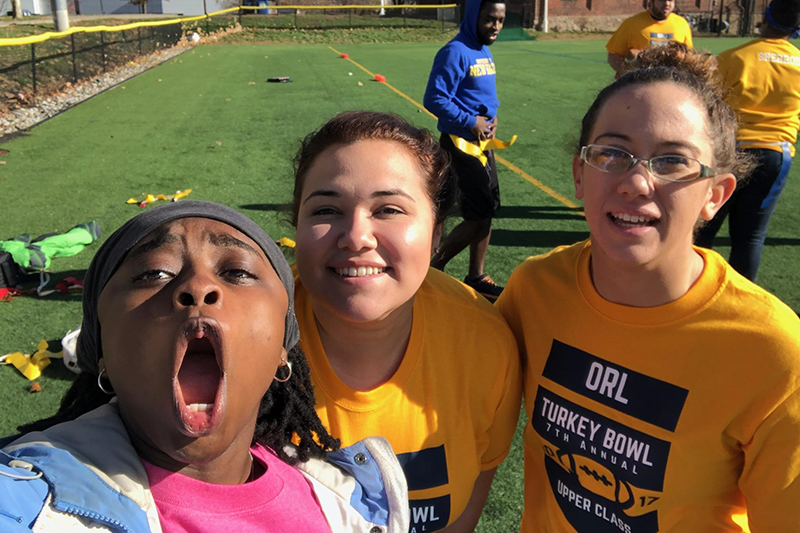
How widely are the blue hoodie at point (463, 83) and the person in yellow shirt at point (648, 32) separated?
1949 mm

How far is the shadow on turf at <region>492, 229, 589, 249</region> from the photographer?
6.30 meters

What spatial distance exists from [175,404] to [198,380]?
67 mm

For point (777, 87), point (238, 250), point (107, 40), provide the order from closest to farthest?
point (238, 250) < point (777, 87) < point (107, 40)

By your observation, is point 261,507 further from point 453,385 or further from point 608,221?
point 608,221

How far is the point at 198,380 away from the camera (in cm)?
112

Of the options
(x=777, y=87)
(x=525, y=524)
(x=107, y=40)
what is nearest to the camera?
(x=525, y=524)

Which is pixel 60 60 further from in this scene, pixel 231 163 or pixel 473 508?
pixel 473 508

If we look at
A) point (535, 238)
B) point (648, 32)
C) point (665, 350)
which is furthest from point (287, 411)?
point (648, 32)

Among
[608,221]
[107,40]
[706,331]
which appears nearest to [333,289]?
[608,221]

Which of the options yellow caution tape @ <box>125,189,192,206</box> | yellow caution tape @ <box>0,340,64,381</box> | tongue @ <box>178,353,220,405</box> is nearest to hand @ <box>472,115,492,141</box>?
yellow caution tape @ <box>0,340,64,381</box>

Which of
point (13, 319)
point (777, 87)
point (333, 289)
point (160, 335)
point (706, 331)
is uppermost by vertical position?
point (777, 87)

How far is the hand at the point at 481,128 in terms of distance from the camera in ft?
17.5

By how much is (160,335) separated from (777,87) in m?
4.67

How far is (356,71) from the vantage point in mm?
20562
